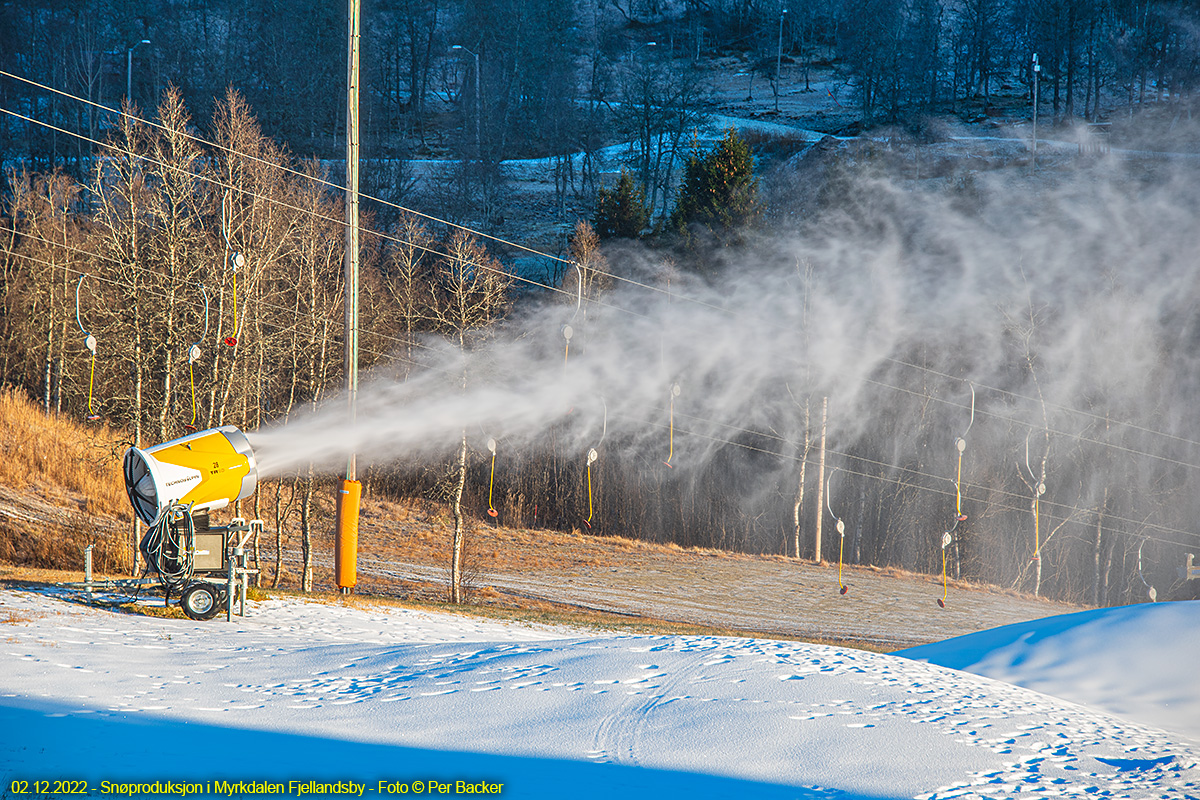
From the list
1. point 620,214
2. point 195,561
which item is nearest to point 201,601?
point 195,561

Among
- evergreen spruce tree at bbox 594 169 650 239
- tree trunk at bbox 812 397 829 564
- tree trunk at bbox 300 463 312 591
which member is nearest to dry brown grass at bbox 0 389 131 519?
tree trunk at bbox 300 463 312 591

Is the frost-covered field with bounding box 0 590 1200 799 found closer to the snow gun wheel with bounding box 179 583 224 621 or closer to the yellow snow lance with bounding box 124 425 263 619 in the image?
the snow gun wheel with bounding box 179 583 224 621

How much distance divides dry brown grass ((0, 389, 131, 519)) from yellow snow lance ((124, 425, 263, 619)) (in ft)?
45.6

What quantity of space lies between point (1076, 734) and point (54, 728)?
789cm

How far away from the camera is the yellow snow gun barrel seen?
11172mm

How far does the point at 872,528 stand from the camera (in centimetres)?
3888

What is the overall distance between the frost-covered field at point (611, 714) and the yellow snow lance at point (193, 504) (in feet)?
3.64

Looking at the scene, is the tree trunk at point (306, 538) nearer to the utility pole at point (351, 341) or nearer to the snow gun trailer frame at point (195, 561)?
the utility pole at point (351, 341)

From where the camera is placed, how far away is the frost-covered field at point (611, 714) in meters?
5.73

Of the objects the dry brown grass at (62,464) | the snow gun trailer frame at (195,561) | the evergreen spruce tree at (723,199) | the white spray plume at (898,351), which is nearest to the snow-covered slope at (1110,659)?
the snow gun trailer frame at (195,561)

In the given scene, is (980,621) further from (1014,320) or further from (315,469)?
(315,469)

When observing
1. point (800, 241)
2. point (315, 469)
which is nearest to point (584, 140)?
point (800, 241)

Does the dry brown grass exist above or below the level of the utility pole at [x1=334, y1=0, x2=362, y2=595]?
below

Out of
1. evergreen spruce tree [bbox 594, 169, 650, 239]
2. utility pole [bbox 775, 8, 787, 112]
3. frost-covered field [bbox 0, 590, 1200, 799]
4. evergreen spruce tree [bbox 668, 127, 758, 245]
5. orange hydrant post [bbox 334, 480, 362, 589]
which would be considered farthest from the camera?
utility pole [bbox 775, 8, 787, 112]
